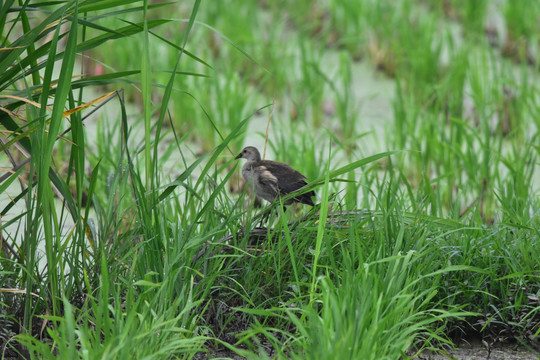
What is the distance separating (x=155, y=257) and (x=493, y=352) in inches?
38.3

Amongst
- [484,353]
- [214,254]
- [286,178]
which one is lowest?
[484,353]

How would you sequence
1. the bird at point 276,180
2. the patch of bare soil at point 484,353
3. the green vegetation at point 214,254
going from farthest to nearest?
the bird at point 276,180 < the patch of bare soil at point 484,353 < the green vegetation at point 214,254

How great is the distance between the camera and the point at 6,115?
2.00m

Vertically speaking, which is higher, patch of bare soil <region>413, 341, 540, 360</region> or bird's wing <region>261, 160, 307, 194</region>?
bird's wing <region>261, 160, 307, 194</region>

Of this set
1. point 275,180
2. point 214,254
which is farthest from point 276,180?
point 214,254

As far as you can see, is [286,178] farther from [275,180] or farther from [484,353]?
[484,353]

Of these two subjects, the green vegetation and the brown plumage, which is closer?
the green vegetation

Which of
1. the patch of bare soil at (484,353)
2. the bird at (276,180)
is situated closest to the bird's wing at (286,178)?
the bird at (276,180)

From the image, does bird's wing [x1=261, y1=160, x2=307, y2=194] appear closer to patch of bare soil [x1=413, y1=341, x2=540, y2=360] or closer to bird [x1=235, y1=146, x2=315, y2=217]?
bird [x1=235, y1=146, x2=315, y2=217]

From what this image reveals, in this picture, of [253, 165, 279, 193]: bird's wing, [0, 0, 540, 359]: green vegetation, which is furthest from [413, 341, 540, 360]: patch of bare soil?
[253, 165, 279, 193]: bird's wing

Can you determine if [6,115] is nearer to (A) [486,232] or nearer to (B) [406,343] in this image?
(B) [406,343]

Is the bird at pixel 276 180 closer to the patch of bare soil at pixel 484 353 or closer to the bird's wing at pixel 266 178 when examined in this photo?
the bird's wing at pixel 266 178

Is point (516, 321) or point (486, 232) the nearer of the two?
point (516, 321)

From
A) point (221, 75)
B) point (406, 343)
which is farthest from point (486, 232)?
point (221, 75)
